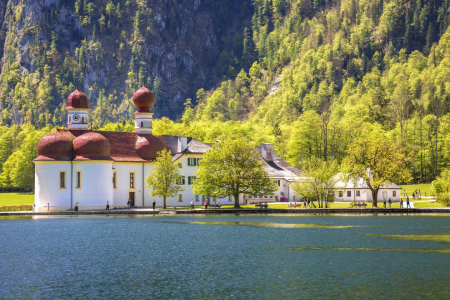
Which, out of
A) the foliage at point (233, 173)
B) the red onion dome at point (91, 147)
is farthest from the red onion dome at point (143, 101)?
the foliage at point (233, 173)

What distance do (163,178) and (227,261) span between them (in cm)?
5031

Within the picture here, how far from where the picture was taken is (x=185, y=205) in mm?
96125

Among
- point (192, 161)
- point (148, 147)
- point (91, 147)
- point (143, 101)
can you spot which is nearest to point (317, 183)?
point (192, 161)

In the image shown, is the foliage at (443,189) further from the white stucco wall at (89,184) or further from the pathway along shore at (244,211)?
the white stucco wall at (89,184)

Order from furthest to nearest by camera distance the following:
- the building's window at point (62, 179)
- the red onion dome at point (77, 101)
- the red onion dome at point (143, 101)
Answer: the red onion dome at point (143, 101) → the red onion dome at point (77, 101) → the building's window at point (62, 179)

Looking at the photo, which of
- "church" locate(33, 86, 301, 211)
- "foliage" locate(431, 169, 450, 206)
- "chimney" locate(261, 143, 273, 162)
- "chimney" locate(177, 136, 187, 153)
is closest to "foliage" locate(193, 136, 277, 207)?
"church" locate(33, 86, 301, 211)

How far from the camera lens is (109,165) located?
88938 mm

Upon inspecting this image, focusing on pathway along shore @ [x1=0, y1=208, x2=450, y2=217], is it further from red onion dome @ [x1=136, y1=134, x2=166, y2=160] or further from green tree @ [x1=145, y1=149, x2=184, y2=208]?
red onion dome @ [x1=136, y1=134, x2=166, y2=160]

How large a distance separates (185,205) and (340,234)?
46.2 m

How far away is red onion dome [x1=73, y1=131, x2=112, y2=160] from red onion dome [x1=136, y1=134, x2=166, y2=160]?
7822 mm

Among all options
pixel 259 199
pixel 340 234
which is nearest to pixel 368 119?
pixel 259 199

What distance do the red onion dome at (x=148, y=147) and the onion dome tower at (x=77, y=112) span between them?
829 cm

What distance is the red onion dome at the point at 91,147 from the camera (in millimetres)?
87312

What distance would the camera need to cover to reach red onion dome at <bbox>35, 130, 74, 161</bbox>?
3413 inches
